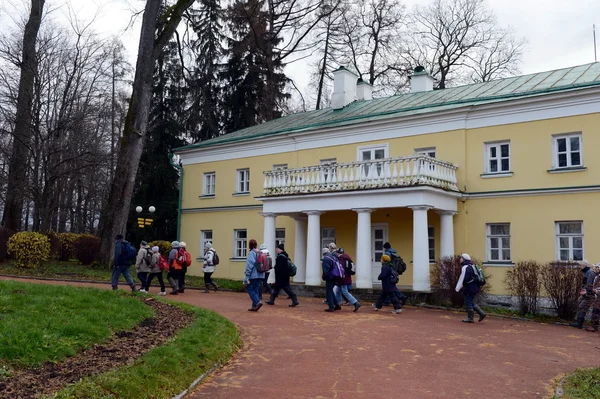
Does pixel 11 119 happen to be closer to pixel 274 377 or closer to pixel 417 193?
pixel 417 193

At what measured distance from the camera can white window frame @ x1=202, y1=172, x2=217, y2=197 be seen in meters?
29.0

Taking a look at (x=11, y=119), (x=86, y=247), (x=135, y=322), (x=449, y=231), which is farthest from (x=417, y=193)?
(x=11, y=119)

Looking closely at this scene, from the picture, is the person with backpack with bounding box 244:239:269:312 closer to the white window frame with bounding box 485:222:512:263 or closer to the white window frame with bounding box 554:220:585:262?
the white window frame with bounding box 485:222:512:263

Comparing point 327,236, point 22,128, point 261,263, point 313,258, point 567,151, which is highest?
point 22,128

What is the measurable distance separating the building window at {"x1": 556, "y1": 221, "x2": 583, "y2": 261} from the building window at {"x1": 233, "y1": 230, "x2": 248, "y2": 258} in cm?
1368

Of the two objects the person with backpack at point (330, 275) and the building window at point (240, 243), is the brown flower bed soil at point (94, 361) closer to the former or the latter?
the person with backpack at point (330, 275)

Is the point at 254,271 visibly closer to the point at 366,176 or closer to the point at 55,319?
the point at 55,319

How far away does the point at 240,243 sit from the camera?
88.9 ft

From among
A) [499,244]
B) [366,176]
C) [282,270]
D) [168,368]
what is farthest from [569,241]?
[168,368]

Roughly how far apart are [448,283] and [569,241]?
463cm

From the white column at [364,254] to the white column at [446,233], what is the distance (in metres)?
2.58

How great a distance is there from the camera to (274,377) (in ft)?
25.9

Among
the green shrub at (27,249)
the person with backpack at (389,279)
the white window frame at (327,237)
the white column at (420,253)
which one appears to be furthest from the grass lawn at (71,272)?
the person with backpack at (389,279)

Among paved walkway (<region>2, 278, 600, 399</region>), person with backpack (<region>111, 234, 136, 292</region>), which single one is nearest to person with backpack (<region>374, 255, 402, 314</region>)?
paved walkway (<region>2, 278, 600, 399</region>)
